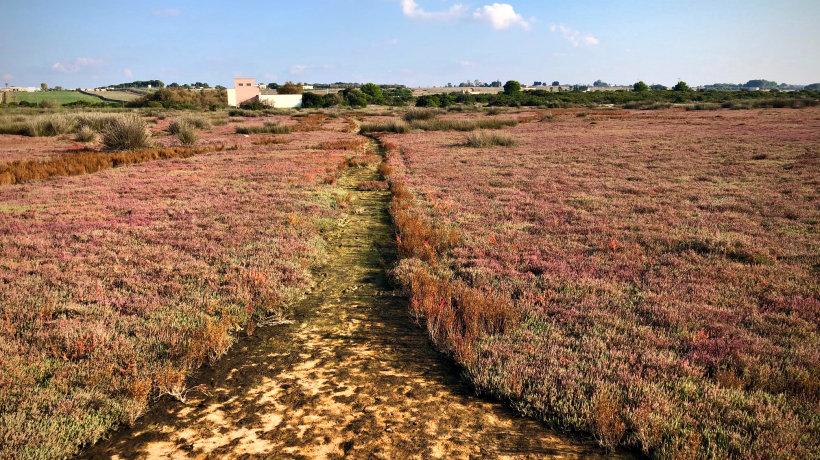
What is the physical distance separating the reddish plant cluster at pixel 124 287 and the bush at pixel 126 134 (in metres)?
12.4

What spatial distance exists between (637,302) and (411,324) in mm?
3696

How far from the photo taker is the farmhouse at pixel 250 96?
114 m

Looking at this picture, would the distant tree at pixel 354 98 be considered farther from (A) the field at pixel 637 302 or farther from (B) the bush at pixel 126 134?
(A) the field at pixel 637 302

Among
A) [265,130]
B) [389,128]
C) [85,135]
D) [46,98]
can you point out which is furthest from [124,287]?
[46,98]

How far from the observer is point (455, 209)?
13.7 m

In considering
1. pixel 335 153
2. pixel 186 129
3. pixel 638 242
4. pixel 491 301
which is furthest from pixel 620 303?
pixel 186 129

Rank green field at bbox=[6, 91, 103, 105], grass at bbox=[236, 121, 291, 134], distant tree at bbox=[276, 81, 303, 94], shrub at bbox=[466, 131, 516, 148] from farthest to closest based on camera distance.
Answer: distant tree at bbox=[276, 81, 303, 94], green field at bbox=[6, 91, 103, 105], grass at bbox=[236, 121, 291, 134], shrub at bbox=[466, 131, 516, 148]

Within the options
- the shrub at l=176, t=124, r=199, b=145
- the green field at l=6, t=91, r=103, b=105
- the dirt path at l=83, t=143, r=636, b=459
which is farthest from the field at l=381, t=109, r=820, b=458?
the green field at l=6, t=91, r=103, b=105

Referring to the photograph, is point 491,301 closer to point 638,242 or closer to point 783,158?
point 638,242

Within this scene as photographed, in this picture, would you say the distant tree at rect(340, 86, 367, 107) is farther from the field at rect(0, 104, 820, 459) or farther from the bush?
the field at rect(0, 104, 820, 459)

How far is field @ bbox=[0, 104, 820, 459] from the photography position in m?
4.16

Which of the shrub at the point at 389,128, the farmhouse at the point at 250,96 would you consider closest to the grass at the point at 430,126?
the shrub at the point at 389,128

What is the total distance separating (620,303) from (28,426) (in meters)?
7.52

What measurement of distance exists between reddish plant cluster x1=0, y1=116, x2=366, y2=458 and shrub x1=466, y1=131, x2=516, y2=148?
62.5 ft
